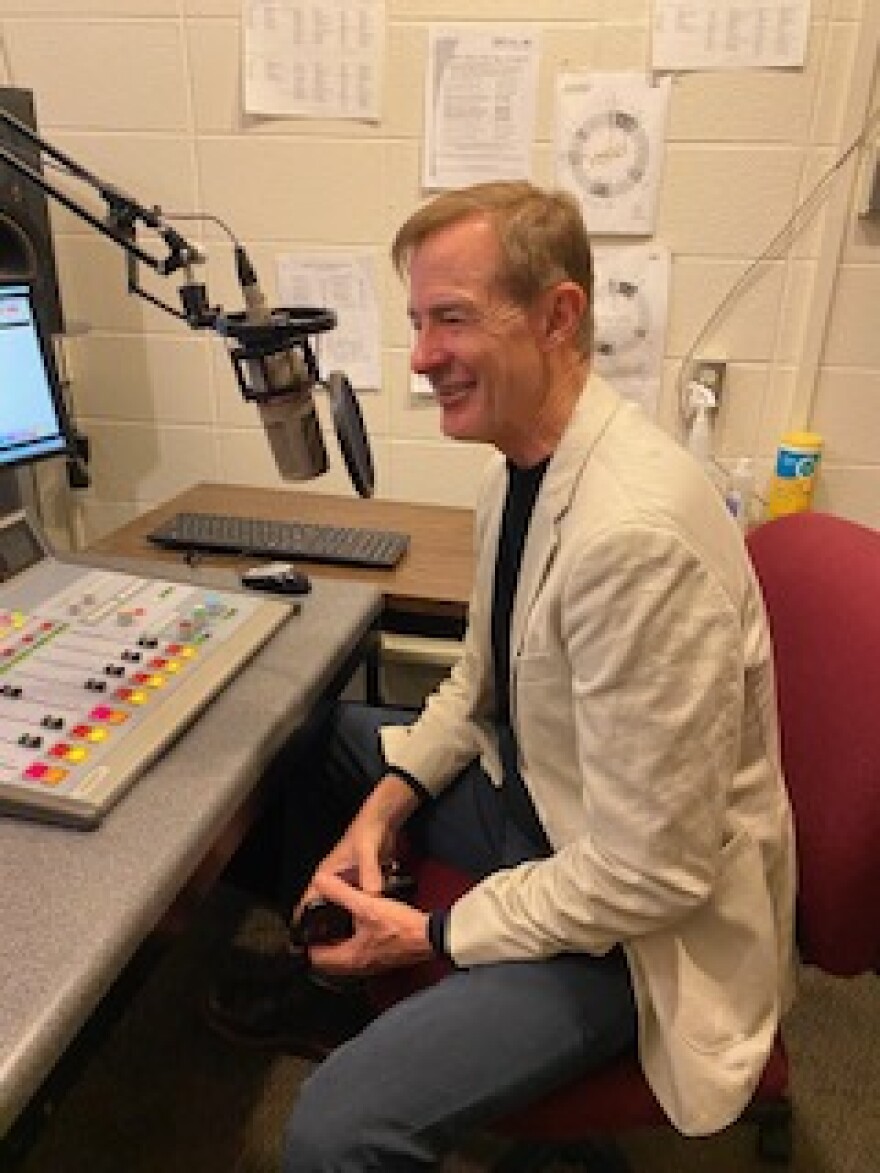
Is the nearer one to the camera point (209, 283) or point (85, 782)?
point (85, 782)

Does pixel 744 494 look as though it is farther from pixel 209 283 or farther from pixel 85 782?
pixel 85 782

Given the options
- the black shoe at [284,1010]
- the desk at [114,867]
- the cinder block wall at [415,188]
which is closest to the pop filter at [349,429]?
the desk at [114,867]

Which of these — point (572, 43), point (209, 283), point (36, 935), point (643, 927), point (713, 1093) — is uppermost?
point (572, 43)

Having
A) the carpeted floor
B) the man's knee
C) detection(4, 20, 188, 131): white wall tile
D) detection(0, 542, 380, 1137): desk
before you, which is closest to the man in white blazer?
the man's knee

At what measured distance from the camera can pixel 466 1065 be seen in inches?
32.9

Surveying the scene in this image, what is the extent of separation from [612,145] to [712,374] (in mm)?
426

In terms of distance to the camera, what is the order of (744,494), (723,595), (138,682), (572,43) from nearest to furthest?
(723,595) < (138,682) < (572,43) < (744,494)

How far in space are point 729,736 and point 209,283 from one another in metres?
1.38

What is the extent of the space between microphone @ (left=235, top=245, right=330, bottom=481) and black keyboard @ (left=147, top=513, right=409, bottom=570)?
0.52m

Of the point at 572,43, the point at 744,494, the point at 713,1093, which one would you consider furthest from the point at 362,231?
the point at 713,1093

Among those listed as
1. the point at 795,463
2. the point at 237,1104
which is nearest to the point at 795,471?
the point at 795,463

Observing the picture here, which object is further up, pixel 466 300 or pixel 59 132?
pixel 59 132

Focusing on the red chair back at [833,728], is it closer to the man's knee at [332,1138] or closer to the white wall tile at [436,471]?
the man's knee at [332,1138]

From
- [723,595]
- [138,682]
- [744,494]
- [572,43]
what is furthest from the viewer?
[744,494]
